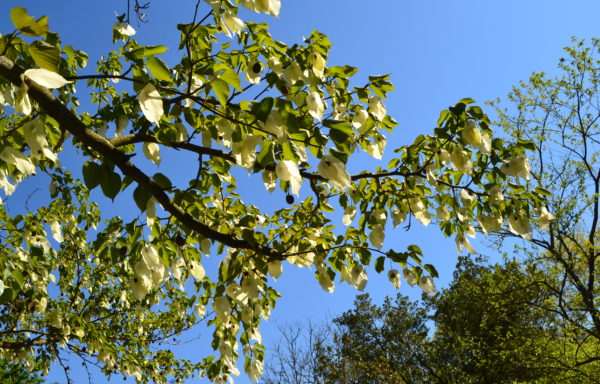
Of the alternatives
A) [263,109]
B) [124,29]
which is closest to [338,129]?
[263,109]

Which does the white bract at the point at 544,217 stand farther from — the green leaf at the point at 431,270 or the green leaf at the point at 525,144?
the green leaf at the point at 431,270

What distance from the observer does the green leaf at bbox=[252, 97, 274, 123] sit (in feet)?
4.59

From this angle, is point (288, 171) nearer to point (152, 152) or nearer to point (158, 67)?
point (158, 67)

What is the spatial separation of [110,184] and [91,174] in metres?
0.07

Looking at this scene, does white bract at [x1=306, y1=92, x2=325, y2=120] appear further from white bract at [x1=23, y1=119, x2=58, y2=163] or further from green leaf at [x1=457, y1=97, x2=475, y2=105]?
white bract at [x1=23, y1=119, x2=58, y2=163]

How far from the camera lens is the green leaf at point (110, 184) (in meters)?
1.66

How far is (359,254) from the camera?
214 centimetres

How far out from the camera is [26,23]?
3.46 ft

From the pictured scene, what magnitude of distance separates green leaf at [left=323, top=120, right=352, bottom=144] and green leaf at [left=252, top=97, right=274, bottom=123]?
7.5 inches

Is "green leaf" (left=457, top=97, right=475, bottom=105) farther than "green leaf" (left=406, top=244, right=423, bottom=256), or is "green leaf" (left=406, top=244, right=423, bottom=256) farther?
"green leaf" (left=406, top=244, right=423, bottom=256)

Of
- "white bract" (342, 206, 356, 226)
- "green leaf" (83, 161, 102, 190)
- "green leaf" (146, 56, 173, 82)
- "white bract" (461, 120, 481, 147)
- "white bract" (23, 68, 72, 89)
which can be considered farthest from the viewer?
"white bract" (342, 206, 356, 226)

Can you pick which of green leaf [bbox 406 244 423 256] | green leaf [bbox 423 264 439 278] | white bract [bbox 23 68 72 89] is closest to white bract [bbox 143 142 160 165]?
white bract [bbox 23 68 72 89]

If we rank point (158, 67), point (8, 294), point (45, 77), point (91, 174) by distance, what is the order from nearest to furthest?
point (45, 77) → point (158, 67) → point (91, 174) → point (8, 294)

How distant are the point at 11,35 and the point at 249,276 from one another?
1.27 meters
